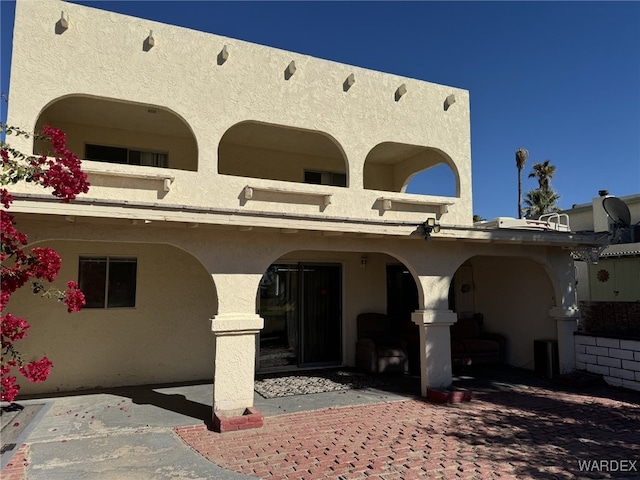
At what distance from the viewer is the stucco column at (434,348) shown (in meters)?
8.55

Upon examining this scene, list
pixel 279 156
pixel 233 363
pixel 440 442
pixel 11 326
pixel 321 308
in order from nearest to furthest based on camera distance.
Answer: pixel 11 326, pixel 440 442, pixel 233 363, pixel 279 156, pixel 321 308

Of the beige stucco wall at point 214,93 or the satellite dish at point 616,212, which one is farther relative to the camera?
the satellite dish at point 616,212

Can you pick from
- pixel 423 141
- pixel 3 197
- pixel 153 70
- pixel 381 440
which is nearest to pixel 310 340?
pixel 381 440

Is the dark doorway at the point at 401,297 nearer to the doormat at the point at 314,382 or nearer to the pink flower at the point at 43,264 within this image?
the doormat at the point at 314,382

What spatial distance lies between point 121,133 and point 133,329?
14.2 feet

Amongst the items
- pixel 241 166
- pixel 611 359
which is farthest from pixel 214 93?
pixel 611 359

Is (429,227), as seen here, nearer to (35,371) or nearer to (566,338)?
(566,338)

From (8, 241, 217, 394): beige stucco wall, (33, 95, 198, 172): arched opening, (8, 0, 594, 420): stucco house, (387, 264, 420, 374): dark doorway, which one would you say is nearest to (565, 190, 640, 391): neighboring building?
(8, 0, 594, 420): stucco house

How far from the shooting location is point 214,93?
23.8 feet

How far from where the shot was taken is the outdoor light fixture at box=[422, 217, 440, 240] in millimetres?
8156

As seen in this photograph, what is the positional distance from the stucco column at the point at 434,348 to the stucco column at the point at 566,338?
3.33 m

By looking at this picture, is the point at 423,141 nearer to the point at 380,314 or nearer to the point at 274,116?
the point at 274,116

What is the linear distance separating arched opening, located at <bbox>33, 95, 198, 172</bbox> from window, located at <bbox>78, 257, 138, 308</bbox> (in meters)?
2.24

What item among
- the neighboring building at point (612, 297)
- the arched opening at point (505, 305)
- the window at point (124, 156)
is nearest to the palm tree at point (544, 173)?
the neighboring building at point (612, 297)
